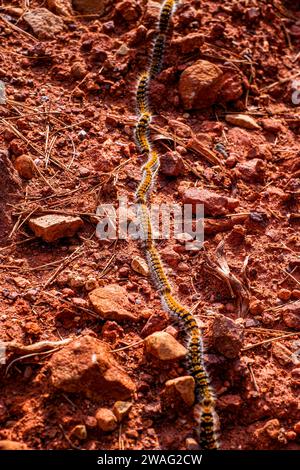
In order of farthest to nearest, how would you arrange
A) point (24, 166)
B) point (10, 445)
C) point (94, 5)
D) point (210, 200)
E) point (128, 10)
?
point (94, 5), point (128, 10), point (210, 200), point (24, 166), point (10, 445)

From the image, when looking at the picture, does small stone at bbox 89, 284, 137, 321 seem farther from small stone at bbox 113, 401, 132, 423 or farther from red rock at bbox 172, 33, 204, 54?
red rock at bbox 172, 33, 204, 54

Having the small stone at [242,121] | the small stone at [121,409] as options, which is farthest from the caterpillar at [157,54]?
the small stone at [121,409]

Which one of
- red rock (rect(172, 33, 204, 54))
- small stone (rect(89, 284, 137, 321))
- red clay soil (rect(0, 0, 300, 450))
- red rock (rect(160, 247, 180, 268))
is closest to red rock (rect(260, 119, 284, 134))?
red clay soil (rect(0, 0, 300, 450))

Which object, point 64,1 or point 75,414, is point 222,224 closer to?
point 75,414

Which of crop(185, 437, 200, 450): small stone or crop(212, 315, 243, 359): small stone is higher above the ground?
crop(212, 315, 243, 359): small stone

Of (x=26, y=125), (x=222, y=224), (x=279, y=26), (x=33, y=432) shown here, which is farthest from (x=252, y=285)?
(x=279, y=26)

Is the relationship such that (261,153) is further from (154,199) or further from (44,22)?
(44,22)

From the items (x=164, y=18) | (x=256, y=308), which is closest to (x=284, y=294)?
(x=256, y=308)
